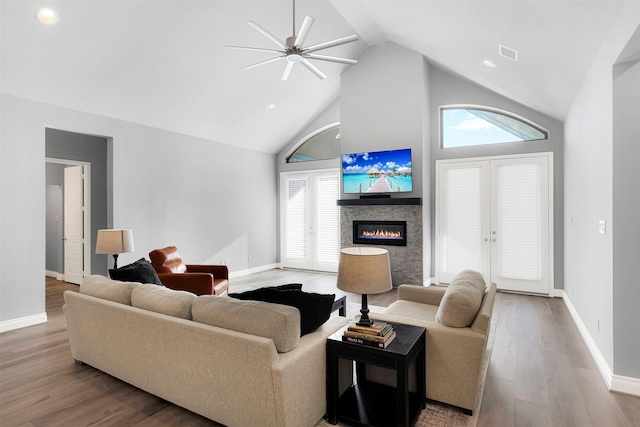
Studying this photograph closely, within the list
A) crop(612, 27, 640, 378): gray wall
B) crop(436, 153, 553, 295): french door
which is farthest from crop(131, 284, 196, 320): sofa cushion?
crop(436, 153, 553, 295): french door

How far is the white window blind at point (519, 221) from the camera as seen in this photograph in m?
5.55

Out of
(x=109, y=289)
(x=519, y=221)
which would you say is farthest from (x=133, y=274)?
(x=519, y=221)

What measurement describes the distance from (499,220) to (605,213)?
3045mm

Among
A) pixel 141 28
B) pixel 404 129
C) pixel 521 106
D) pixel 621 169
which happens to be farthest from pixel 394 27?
pixel 621 169

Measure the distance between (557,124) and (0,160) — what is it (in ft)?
24.6

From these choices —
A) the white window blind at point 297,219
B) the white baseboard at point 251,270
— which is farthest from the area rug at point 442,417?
the white window blind at point 297,219

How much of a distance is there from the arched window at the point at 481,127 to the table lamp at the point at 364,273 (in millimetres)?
4726

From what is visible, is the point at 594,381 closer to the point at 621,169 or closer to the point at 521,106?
the point at 621,169

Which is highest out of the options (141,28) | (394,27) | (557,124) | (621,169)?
(394,27)

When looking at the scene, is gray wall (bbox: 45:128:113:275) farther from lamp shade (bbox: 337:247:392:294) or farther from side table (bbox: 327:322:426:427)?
lamp shade (bbox: 337:247:392:294)

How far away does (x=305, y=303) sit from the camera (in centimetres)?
222

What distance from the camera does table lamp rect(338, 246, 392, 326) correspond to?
83.3 inches

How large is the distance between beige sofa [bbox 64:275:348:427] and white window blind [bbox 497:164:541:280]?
4.34 metres

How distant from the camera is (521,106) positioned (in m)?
5.64
